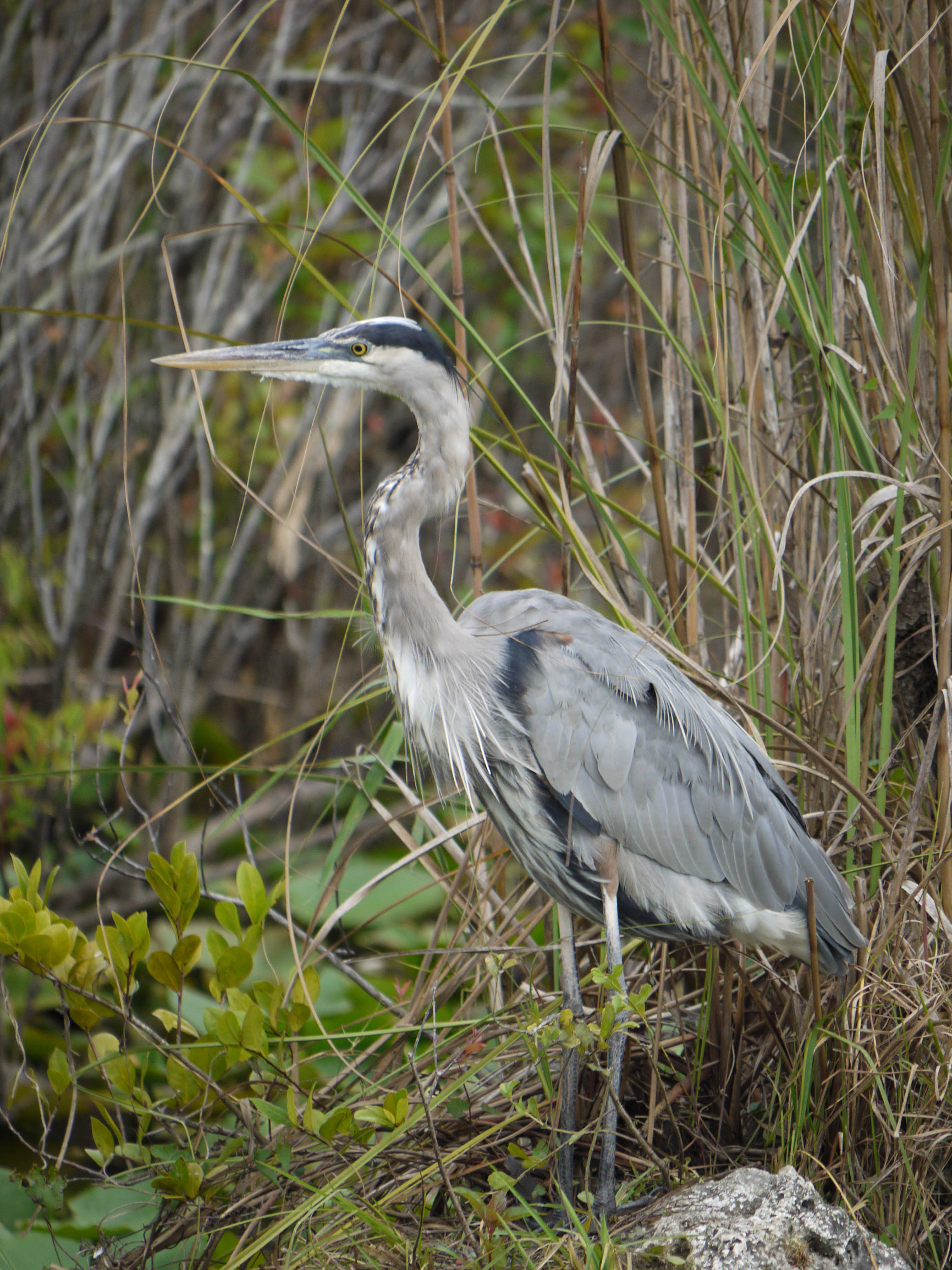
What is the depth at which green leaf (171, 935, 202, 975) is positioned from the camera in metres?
1.77

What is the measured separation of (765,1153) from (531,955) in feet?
2.25

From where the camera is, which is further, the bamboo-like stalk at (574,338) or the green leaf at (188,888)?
the bamboo-like stalk at (574,338)

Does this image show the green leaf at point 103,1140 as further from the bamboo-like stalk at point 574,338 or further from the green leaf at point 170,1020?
the bamboo-like stalk at point 574,338

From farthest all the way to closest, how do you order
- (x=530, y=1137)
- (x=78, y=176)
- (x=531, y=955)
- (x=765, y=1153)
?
1. (x=78, y=176)
2. (x=531, y=955)
3. (x=530, y=1137)
4. (x=765, y=1153)

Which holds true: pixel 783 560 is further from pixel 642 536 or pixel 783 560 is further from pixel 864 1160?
pixel 642 536

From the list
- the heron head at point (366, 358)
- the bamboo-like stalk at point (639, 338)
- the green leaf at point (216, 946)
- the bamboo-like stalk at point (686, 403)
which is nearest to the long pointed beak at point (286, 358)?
the heron head at point (366, 358)

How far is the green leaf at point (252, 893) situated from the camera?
1.83 m

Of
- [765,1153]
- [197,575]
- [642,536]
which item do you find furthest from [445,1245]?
[197,575]

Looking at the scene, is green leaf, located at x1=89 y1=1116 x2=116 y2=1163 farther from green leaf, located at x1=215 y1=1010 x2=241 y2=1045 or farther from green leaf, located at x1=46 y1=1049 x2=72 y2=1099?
green leaf, located at x1=215 y1=1010 x2=241 y2=1045

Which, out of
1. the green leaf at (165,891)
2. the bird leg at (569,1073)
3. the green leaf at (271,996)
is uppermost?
the green leaf at (165,891)

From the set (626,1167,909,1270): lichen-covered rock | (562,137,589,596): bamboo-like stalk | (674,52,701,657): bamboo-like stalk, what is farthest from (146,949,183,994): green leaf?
(674,52,701,657): bamboo-like stalk

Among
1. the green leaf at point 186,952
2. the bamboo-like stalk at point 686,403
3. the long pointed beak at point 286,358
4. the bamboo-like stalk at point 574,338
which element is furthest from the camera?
the bamboo-like stalk at point 686,403

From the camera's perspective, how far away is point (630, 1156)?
6.42 ft

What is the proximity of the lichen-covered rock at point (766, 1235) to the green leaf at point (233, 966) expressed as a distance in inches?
28.5
